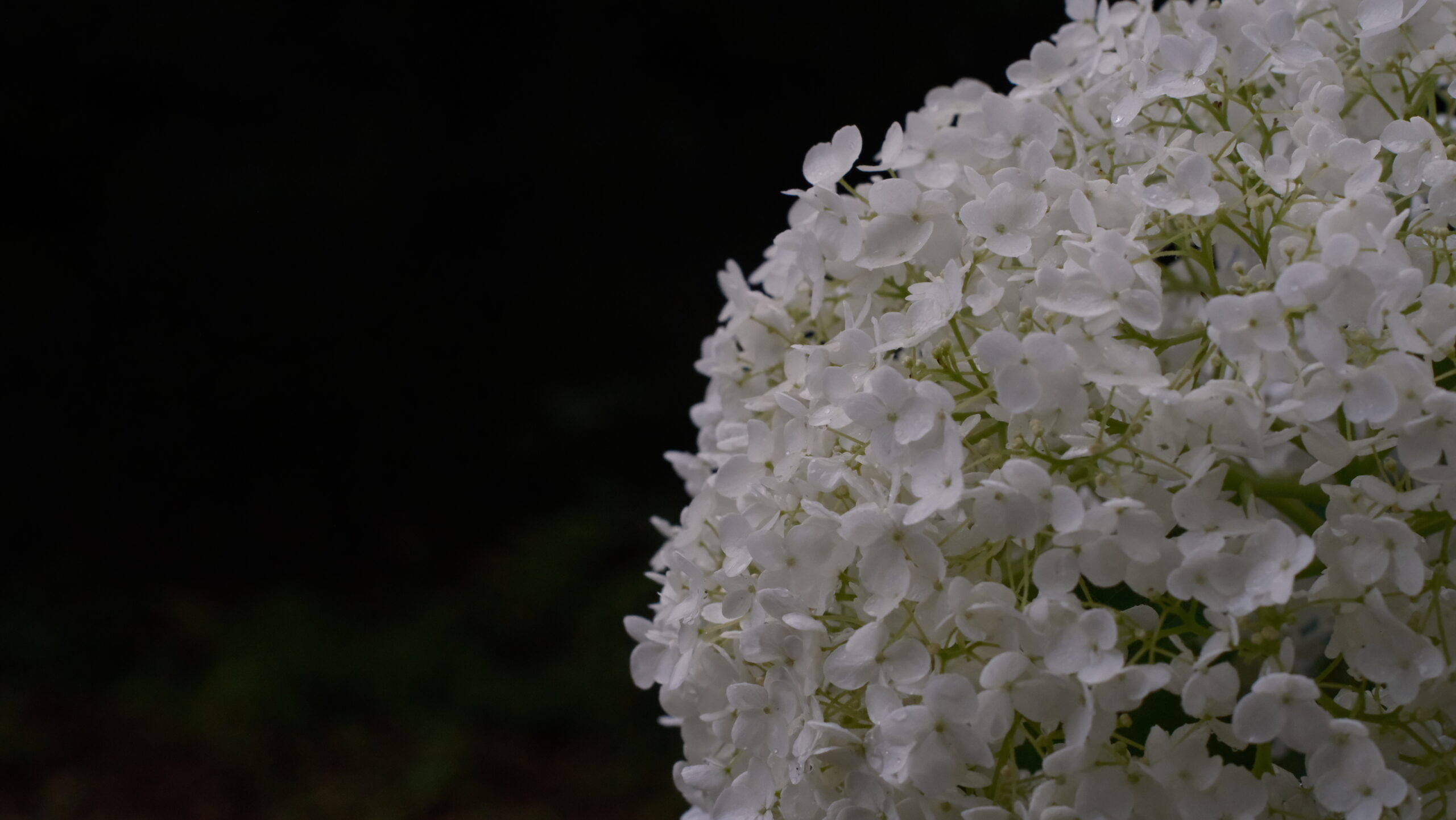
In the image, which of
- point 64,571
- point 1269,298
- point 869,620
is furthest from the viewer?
point 64,571

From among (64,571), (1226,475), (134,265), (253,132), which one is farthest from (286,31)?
(1226,475)

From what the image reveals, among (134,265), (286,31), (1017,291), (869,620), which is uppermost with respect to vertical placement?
(286,31)

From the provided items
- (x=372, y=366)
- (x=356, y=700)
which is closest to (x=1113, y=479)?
(x=356, y=700)

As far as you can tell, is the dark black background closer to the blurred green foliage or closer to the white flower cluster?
the blurred green foliage

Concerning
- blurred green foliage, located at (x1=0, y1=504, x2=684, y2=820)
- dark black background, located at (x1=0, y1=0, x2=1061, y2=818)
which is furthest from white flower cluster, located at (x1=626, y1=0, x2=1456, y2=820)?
blurred green foliage, located at (x1=0, y1=504, x2=684, y2=820)

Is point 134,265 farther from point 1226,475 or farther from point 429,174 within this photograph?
point 1226,475


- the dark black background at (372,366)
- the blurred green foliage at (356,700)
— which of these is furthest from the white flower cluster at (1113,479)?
the blurred green foliage at (356,700)

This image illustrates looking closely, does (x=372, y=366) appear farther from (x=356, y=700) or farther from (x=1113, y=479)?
(x=1113, y=479)
